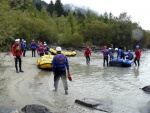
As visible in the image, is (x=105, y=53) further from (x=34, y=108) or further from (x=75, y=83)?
(x=34, y=108)

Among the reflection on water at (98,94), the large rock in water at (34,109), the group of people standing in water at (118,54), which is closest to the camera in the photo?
the large rock in water at (34,109)

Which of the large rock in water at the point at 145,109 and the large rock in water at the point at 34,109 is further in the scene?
the large rock in water at the point at 145,109

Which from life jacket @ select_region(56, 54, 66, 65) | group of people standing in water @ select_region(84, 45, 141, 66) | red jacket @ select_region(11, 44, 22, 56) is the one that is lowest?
group of people standing in water @ select_region(84, 45, 141, 66)

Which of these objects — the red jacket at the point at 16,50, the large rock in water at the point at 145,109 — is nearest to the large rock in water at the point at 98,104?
the large rock in water at the point at 145,109

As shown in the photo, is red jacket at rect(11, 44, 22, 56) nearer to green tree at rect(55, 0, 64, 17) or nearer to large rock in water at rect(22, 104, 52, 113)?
large rock in water at rect(22, 104, 52, 113)

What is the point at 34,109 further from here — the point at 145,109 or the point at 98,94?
the point at 98,94

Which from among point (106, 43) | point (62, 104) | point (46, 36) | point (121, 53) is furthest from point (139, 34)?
point (62, 104)

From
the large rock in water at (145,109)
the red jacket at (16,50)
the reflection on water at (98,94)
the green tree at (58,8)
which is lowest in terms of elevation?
the large rock in water at (145,109)

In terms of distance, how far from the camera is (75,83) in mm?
14344

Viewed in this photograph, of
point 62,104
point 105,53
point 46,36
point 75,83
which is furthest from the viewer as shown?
point 46,36

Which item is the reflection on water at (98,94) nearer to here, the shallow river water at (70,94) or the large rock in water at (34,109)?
the shallow river water at (70,94)

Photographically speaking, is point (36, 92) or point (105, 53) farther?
point (105, 53)

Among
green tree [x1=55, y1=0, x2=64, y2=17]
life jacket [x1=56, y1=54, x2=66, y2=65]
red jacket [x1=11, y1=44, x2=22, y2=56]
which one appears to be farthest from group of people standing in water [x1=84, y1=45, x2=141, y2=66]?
green tree [x1=55, y1=0, x2=64, y2=17]

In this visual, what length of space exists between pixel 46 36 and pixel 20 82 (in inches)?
1706
